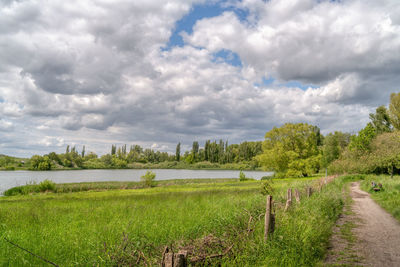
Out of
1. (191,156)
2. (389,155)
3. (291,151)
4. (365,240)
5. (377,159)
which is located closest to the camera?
(365,240)

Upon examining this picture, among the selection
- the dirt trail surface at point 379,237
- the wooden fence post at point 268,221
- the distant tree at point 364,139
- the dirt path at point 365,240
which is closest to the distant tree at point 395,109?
the distant tree at point 364,139

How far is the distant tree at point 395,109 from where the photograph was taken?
44.9m

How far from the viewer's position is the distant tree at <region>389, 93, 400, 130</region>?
147ft

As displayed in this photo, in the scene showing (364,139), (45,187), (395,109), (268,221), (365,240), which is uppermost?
(395,109)

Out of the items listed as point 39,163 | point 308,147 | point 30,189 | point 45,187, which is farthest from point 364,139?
point 39,163

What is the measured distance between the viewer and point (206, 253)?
4.98 meters

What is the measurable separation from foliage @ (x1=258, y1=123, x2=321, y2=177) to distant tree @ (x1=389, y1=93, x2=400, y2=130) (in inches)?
576

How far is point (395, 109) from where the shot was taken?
45.8 m

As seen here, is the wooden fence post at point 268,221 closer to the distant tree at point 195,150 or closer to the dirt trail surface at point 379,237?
the dirt trail surface at point 379,237

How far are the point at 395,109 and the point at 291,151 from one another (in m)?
20.2

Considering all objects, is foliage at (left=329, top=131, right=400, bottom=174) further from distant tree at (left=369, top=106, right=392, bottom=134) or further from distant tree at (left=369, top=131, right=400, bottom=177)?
distant tree at (left=369, top=106, right=392, bottom=134)

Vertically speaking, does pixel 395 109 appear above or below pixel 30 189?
above

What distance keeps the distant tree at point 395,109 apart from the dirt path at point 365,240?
4335cm

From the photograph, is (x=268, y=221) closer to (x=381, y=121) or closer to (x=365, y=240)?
(x=365, y=240)
